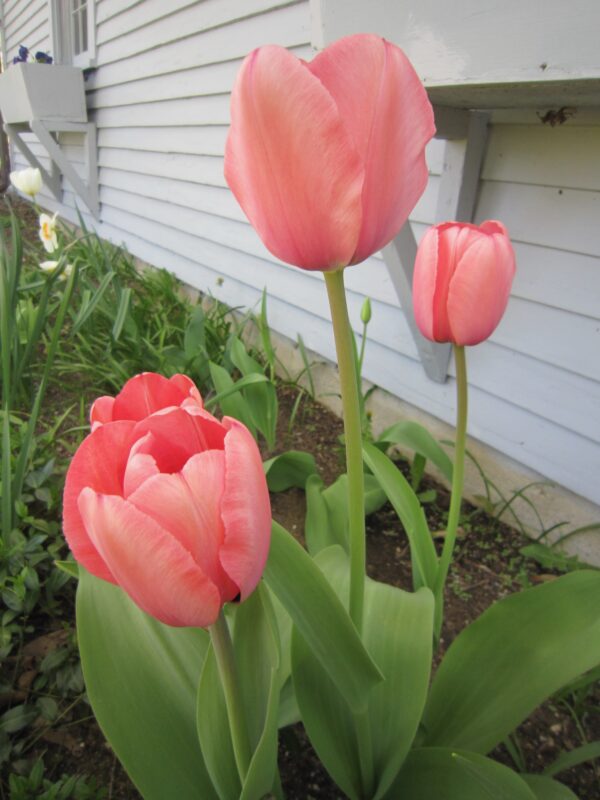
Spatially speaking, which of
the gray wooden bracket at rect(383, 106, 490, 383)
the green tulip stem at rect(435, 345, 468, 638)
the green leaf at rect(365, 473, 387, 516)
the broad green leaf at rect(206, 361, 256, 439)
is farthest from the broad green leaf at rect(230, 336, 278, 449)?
the green tulip stem at rect(435, 345, 468, 638)

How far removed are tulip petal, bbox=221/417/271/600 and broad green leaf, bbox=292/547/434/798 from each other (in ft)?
1.14

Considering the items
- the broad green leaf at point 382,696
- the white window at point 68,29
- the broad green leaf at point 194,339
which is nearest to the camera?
the broad green leaf at point 382,696

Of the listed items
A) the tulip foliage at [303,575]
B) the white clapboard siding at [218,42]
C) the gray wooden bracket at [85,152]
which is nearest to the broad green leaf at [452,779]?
the tulip foliage at [303,575]

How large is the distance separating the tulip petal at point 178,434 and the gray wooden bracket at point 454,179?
124 centimetres

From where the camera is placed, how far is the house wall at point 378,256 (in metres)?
1.44

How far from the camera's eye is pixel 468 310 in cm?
68

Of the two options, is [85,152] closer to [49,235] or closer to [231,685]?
[49,235]

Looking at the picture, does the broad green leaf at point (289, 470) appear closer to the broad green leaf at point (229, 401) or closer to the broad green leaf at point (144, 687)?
the broad green leaf at point (229, 401)

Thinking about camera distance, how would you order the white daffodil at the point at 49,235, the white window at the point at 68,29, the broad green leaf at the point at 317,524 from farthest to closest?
the white window at the point at 68,29
the white daffodil at the point at 49,235
the broad green leaf at the point at 317,524

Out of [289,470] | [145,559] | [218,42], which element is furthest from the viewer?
[218,42]

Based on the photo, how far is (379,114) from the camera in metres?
0.41

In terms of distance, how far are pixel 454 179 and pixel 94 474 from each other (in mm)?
1434

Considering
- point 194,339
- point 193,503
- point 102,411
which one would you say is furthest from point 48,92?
point 193,503

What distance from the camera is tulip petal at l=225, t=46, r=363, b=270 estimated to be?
39cm
